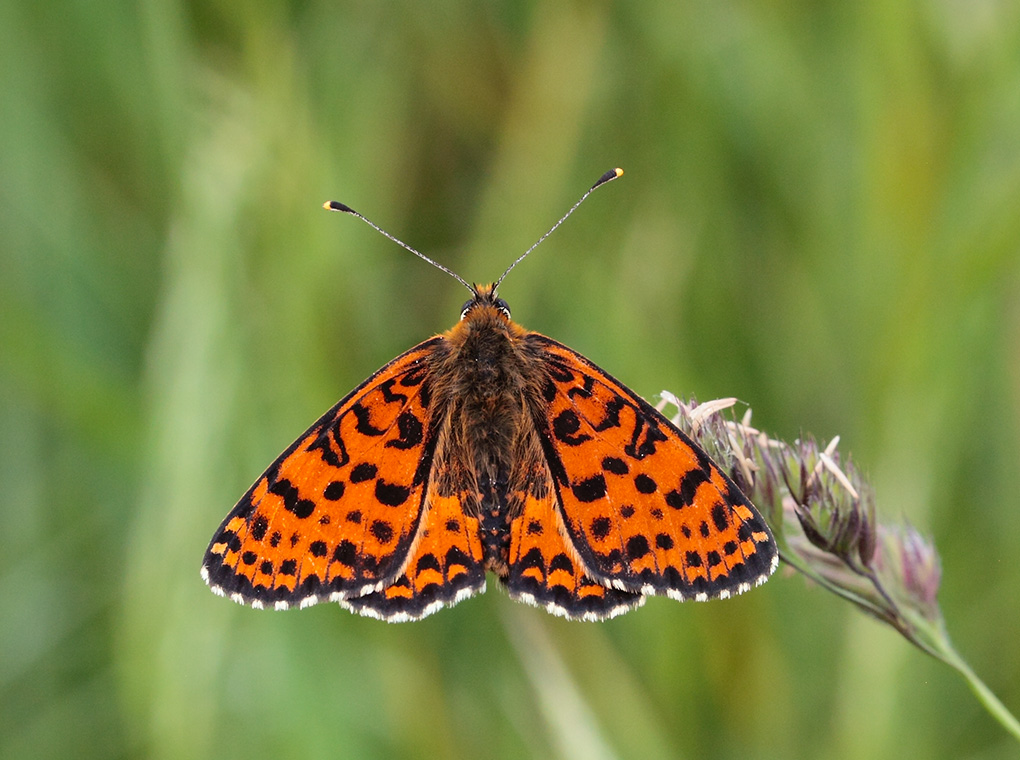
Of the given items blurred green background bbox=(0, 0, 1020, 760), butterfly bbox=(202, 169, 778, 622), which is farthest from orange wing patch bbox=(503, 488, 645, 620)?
blurred green background bbox=(0, 0, 1020, 760)

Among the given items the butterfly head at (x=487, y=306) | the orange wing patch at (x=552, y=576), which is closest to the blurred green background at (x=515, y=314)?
the butterfly head at (x=487, y=306)

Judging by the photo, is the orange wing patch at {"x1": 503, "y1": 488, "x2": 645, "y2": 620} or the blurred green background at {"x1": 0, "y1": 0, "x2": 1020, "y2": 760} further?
the blurred green background at {"x1": 0, "y1": 0, "x2": 1020, "y2": 760}

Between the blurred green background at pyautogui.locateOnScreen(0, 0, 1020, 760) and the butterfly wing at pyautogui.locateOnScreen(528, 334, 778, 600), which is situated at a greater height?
the blurred green background at pyautogui.locateOnScreen(0, 0, 1020, 760)

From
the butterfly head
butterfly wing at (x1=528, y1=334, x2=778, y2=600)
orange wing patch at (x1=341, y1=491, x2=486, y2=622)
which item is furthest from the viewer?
the butterfly head

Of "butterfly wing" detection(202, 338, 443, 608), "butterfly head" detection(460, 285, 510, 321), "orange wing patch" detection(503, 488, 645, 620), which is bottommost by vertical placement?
"orange wing patch" detection(503, 488, 645, 620)

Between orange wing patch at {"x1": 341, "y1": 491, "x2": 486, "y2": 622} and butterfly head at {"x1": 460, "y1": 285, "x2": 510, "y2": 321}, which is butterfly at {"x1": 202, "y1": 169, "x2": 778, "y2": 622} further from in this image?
butterfly head at {"x1": 460, "y1": 285, "x2": 510, "y2": 321}

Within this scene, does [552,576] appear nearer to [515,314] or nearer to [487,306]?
[487,306]

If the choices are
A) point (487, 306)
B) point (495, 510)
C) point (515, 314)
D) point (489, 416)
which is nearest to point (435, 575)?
point (495, 510)
